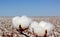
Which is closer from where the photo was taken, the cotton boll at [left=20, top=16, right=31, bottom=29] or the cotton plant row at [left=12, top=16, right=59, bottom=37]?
the cotton plant row at [left=12, top=16, right=59, bottom=37]

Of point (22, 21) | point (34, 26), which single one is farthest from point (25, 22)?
point (34, 26)

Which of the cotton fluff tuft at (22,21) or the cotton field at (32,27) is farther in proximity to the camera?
the cotton fluff tuft at (22,21)

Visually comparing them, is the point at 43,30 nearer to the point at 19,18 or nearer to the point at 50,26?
the point at 50,26

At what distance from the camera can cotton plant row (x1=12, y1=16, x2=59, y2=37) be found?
2160 millimetres

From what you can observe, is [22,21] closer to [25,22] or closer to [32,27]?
[25,22]

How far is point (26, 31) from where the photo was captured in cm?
230

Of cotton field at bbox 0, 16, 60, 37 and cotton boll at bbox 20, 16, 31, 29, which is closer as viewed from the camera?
cotton field at bbox 0, 16, 60, 37

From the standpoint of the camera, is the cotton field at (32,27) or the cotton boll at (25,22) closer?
the cotton field at (32,27)

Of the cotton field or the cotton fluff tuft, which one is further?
the cotton fluff tuft

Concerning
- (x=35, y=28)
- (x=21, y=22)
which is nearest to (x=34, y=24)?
(x=35, y=28)

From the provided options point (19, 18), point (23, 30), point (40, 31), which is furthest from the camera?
point (19, 18)

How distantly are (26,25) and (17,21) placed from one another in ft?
0.39

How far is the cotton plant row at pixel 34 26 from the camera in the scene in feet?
7.09

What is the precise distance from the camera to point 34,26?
7.20 ft
